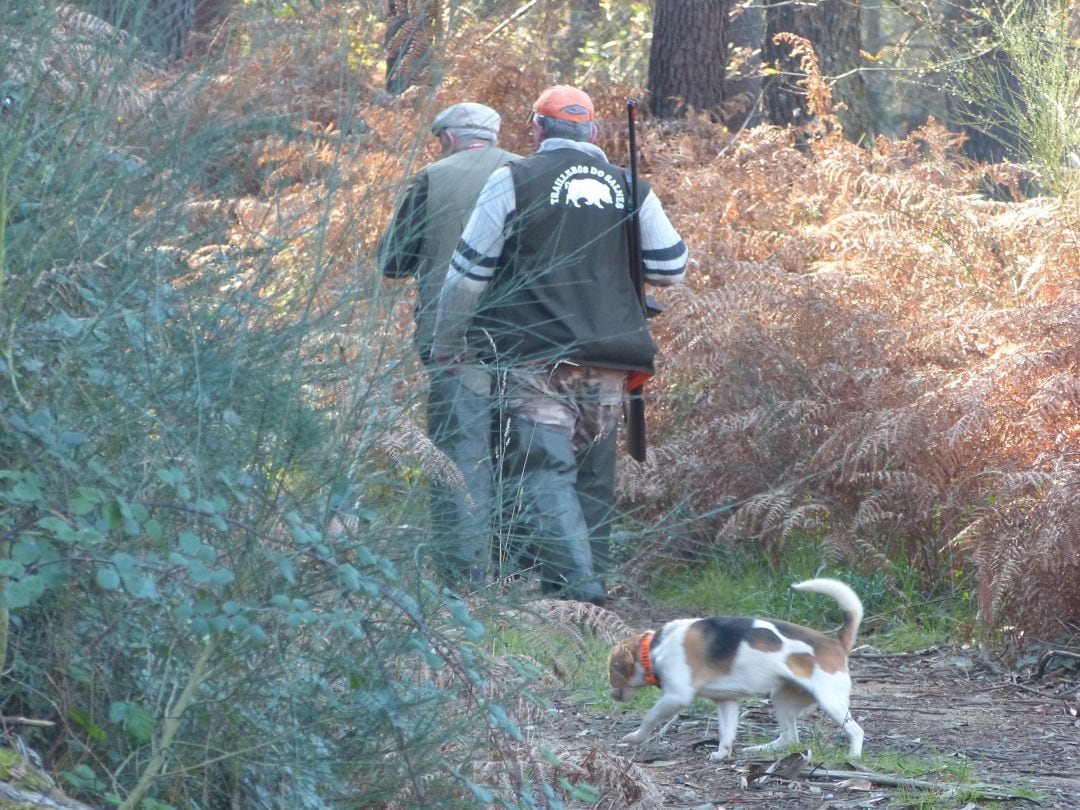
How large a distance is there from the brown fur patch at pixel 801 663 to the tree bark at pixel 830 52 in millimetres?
9065

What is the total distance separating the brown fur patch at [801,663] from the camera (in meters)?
4.73

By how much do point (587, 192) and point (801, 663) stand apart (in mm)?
2606

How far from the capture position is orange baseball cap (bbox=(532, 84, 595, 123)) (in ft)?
21.9

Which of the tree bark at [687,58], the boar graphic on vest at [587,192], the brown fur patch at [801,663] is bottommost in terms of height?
the brown fur patch at [801,663]

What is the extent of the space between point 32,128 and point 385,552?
1.21 m

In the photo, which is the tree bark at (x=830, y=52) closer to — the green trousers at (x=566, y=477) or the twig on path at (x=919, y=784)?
the green trousers at (x=566, y=477)

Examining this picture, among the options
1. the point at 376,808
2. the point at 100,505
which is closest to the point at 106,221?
the point at 100,505

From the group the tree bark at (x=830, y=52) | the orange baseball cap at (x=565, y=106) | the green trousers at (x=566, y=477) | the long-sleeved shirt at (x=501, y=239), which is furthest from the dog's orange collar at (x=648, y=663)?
the tree bark at (x=830, y=52)

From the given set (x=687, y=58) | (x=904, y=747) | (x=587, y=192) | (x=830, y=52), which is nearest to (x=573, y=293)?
(x=587, y=192)

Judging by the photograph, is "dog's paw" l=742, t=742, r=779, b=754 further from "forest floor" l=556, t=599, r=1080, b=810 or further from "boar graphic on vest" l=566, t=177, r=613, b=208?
"boar graphic on vest" l=566, t=177, r=613, b=208

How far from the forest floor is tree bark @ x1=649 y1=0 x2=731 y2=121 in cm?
697

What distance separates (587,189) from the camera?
648 cm

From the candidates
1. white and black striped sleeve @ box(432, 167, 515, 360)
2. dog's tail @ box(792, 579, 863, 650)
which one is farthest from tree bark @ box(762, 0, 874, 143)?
dog's tail @ box(792, 579, 863, 650)

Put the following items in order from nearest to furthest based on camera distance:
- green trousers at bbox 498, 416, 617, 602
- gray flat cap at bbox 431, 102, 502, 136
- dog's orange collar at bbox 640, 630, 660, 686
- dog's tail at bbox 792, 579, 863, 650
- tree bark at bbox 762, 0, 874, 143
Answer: dog's orange collar at bbox 640, 630, 660, 686
dog's tail at bbox 792, 579, 863, 650
green trousers at bbox 498, 416, 617, 602
gray flat cap at bbox 431, 102, 502, 136
tree bark at bbox 762, 0, 874, 143
